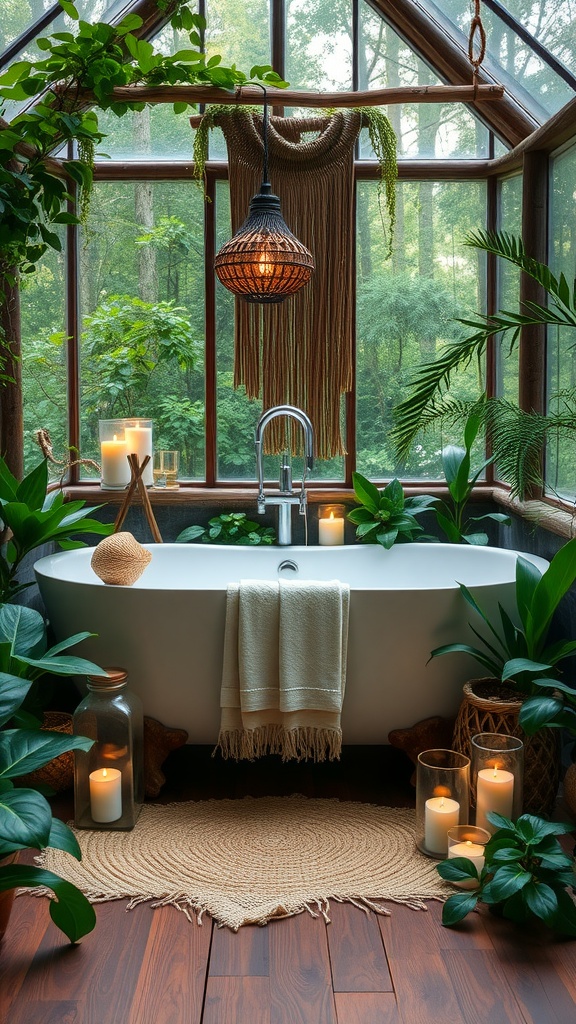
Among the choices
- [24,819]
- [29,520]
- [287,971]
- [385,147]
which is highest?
[385,147]

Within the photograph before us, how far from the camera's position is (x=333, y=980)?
6.85 ft

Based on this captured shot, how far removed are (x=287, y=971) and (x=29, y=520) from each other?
1.49m

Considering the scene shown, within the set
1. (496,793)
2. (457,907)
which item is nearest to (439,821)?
(496,793)

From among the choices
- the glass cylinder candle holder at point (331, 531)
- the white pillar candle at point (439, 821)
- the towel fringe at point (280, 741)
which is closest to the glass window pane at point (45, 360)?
the glass cylinder candle holder at point (331, 531)

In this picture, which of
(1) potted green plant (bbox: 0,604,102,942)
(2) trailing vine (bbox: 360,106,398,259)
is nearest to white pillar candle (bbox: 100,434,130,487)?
(2) trailing vine (bbox: 360,106,398,259)

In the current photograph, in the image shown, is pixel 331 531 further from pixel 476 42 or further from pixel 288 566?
pixel 476 42

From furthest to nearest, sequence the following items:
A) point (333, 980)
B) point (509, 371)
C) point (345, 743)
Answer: point (509, 371) → point (345, 743) → point (333, 980)

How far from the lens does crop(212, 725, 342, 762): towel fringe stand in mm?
2980

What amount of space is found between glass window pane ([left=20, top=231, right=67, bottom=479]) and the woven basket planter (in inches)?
80.5

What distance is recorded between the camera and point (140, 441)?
407cm

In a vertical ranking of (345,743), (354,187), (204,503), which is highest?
(354,187)

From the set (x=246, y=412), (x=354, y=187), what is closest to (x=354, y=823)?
(x=246, y=412)

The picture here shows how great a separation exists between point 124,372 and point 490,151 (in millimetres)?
1834

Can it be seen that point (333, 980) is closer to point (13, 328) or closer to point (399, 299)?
point (13, 328)
